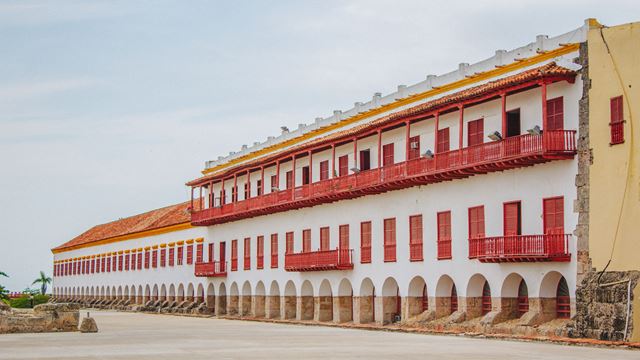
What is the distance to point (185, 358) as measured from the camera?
2109 cm

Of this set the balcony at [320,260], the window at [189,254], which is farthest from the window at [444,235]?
the window at [189,254]

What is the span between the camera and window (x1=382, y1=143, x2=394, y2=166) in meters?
40.7

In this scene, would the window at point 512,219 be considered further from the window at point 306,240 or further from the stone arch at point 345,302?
the window at point 306,240

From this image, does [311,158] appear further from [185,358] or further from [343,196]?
[185,358]

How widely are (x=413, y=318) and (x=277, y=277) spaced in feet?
44.3

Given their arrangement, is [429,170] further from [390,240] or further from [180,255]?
[180,255]

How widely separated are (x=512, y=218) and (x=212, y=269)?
90.7 ft

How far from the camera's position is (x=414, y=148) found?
38.8 meters

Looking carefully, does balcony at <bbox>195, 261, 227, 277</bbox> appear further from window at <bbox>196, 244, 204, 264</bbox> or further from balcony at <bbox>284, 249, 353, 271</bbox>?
balcony at <bbox>284, 249, 353, 271</bbox>

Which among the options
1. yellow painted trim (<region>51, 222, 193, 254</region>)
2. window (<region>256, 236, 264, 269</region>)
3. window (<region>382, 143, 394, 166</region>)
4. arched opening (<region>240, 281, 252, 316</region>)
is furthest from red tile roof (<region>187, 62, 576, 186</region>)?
yellow painted trim (<region>51, 222, 193, 254</region>)

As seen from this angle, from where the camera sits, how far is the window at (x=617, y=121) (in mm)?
28609

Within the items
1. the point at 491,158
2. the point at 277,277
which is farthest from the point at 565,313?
the point at 277,277

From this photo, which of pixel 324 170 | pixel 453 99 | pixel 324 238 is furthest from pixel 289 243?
pixel 453 99

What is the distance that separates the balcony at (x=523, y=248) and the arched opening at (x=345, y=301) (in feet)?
35.9
